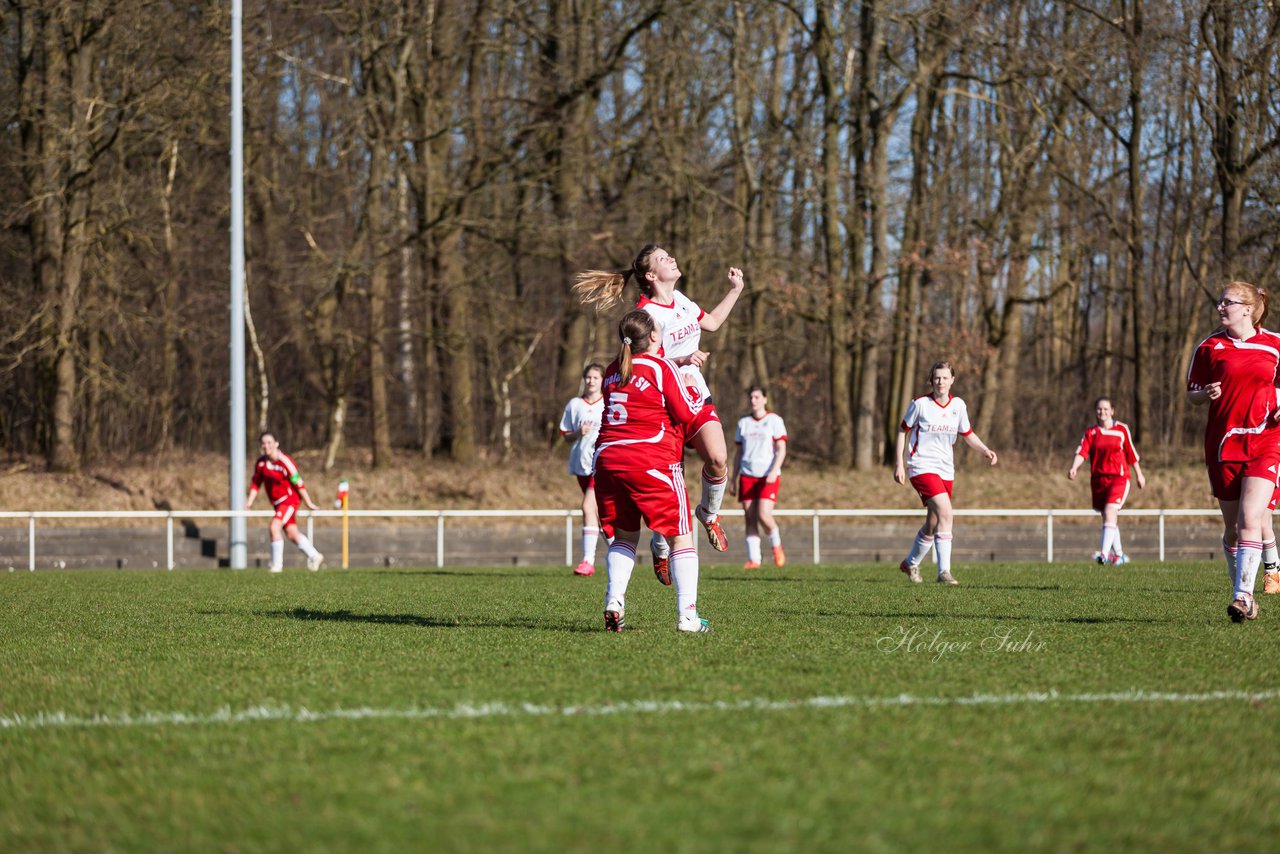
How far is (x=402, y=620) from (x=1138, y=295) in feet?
86.9

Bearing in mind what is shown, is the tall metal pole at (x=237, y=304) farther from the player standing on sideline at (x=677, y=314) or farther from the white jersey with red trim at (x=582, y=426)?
the player standing on sideline at (x=677, y=314)

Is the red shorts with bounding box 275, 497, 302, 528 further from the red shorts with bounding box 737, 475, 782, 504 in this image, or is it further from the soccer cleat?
the soccer cleat

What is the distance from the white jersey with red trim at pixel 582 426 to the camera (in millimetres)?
15773

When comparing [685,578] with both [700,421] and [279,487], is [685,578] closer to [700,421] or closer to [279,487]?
[700,421]

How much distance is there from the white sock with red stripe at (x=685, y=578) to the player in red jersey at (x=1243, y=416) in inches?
134

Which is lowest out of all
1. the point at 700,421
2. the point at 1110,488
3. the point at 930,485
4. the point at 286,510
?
the point at 286,510

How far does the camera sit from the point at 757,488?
59.4 feet

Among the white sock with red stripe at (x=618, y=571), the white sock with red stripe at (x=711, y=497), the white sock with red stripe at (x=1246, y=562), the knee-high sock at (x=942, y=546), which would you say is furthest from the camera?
the knee-high sock at (x=942, y=546)

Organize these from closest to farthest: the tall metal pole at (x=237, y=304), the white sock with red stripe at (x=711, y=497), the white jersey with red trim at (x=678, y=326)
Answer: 1. the white jersey with red trim at (x=678, y=326)
2. the white sock with red stripe at (x=711, y=497)
3. the tall metal pole at (x=237, y=304)

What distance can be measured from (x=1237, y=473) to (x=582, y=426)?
756 centimetres

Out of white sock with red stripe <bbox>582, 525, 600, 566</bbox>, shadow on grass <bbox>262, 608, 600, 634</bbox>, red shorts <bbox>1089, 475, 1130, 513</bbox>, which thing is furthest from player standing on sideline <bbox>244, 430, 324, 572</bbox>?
red shorts <bbox>1089, 475, 1130, 513</bbox>

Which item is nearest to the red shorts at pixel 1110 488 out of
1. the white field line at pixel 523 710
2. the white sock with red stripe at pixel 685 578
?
the white sock with red stripe at pixel 685 578

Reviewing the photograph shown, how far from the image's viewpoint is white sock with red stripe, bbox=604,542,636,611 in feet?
28.3

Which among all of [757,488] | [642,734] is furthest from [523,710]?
[757,488]
